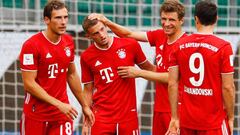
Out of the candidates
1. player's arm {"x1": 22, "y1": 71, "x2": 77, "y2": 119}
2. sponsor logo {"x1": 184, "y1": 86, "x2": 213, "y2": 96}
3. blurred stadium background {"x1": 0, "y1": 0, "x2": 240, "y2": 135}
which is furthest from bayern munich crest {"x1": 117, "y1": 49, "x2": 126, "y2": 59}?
blurred stadium background {"x1": 0, "y1": 0, "x2": 240, "y2": 135}

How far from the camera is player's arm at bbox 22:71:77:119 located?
22.2 feet

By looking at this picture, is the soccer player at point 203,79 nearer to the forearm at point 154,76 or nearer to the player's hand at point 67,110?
the forearm at point 154,76

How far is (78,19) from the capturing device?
10453 millimetres

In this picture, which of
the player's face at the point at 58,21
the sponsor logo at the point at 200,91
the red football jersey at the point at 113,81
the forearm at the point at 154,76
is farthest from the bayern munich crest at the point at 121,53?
the sponsor logo at the point at 200,91

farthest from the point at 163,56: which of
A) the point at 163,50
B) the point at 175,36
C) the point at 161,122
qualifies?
the point at 161,122

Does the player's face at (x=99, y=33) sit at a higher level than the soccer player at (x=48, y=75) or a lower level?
higher

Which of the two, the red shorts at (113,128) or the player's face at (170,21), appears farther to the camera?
the red shorts at (113,128)

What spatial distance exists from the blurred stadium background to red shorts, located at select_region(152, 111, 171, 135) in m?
2.28

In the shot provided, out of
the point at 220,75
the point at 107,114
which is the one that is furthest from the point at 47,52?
the point at 220,75

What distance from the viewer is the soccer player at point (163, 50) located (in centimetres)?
691

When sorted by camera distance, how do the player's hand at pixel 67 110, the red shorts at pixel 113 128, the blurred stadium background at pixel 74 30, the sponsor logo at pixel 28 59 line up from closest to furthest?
1. the player's hand at pixel 67 110
2. the sponsor logo at pixel 28 59
3. the red shorts at pixel 113 128
4. the blurred stadium background at pixel 74 30

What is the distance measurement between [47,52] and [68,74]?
42 cm

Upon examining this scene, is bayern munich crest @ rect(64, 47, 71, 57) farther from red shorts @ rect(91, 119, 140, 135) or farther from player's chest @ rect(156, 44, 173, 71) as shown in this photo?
player's chest @ rect(156, 44, 173, 71)

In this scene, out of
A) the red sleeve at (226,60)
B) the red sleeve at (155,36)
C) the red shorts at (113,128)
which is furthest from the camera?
the red sleeve at (155,36)
